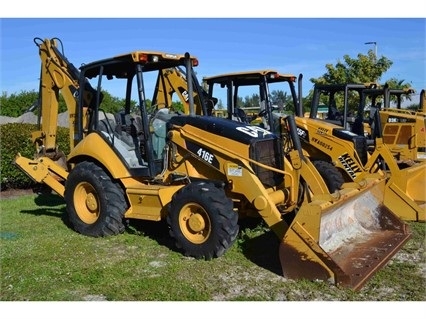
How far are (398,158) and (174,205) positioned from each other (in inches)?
316

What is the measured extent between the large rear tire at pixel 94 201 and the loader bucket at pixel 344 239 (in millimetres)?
2710

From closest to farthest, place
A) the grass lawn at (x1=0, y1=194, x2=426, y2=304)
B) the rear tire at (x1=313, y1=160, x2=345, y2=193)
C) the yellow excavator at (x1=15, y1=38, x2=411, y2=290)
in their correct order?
the grass lawn at (x1=0, y1=194, x2=426, y2=304), the yellow excavator at (x1=15, y1=38, x2=411, y2=290), the rear tire at (x1=313, y1=160, x2=345, y2=193)

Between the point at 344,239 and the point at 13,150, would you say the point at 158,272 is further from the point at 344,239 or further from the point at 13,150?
the point at 13,150

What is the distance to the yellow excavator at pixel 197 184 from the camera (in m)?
5.25

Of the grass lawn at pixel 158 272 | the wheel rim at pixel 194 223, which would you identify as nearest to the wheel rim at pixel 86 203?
the grass lawn at pixel 158 272

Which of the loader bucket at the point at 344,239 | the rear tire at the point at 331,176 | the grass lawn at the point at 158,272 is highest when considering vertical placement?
the rear tire at the point at 331,176

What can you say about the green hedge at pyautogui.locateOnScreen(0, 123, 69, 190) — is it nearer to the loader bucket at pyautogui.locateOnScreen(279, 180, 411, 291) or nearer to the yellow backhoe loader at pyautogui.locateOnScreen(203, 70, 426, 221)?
the yellow backhoe loader at pyautogui.locateOnScreen(203, 70, 426, 221)

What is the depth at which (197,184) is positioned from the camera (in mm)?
5754

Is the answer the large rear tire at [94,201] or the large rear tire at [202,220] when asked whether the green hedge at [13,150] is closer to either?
the large rear tire at [94,201]

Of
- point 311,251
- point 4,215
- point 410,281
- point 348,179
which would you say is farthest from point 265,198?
point 4,215

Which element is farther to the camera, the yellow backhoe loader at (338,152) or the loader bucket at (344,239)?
the yellow backhoe loader at (338,152)

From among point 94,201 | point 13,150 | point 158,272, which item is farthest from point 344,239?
point 13,150

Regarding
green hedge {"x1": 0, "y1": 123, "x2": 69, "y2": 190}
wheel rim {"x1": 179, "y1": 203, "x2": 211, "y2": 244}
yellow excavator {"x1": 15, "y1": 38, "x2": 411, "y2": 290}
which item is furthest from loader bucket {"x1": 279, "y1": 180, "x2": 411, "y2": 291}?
green hedge {"x1": 0, "y1": 123, "x2": 69, "y2": 190}

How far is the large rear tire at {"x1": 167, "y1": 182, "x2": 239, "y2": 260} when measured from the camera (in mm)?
5480
